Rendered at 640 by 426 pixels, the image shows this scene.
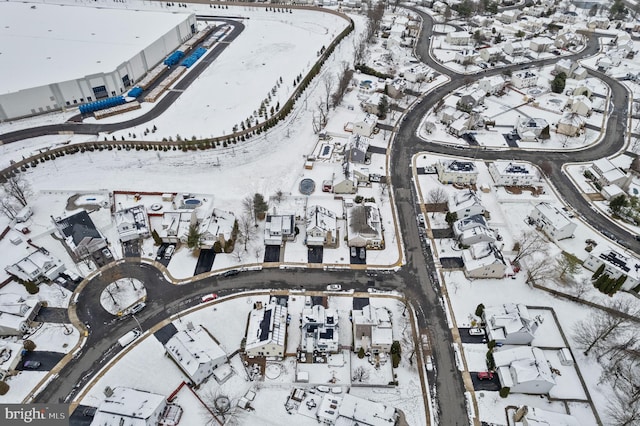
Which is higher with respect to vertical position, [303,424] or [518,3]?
[518,3]

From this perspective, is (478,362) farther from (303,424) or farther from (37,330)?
(37,330)

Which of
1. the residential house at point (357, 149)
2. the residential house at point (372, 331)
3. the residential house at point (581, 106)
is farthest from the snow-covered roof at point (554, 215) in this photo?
the residential house at point (581, 106)

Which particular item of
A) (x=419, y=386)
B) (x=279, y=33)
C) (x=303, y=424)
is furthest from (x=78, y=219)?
(x=279, y=33)

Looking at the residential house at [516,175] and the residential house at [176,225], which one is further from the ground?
the residential house at [516,175]

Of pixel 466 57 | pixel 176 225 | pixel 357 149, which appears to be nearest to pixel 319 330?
pixel 176 225

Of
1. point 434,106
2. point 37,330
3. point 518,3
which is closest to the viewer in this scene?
point 37,330

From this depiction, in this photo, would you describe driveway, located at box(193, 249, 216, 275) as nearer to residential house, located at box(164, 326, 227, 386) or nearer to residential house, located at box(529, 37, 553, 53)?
residential house, located at box(164, 326, 227, 386)

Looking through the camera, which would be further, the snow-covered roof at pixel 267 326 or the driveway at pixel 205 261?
the driveway at pixel 205 261

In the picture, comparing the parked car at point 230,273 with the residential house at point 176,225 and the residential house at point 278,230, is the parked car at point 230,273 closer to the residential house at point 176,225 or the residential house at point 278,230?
the residential house at point 278,230
